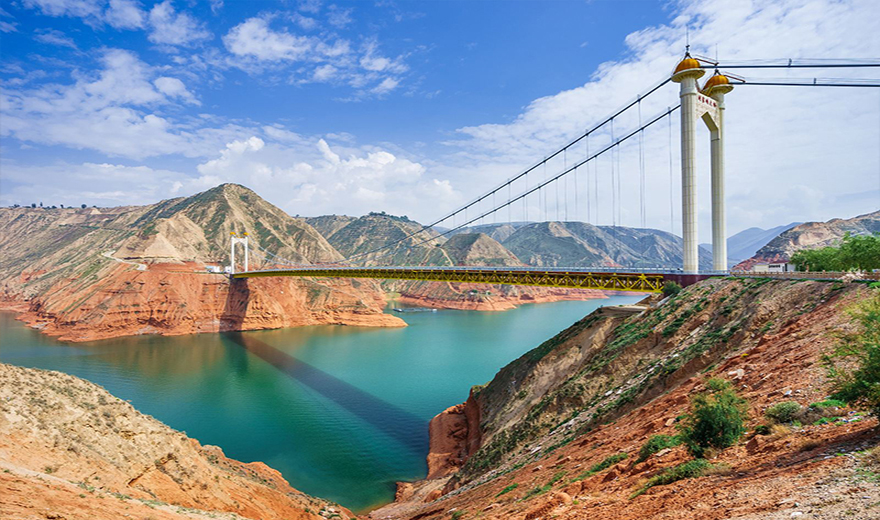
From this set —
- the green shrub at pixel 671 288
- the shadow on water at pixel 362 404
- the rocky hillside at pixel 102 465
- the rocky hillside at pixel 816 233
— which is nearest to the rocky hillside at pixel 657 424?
the green shrub at pixel 671 288

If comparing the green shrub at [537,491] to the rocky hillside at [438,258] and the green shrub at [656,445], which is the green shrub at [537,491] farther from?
the rocky hillside at [438,258]

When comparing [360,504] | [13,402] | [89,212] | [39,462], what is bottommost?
[360,504]

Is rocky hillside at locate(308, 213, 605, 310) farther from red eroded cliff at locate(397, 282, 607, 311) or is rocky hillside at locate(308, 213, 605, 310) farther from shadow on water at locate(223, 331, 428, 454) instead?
shadow on water at locate(223, 331, 428, 454)

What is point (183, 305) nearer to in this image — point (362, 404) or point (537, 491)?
point (362, 404)

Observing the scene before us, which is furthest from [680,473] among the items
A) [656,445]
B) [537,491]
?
[537,491]

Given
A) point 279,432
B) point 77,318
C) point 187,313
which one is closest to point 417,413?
point 279,432

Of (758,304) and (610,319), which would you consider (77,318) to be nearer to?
(610,319)

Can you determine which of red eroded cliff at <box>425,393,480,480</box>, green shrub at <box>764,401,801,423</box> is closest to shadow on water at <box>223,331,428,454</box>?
red eroded cliff at <box>425,393,480,480</box>
